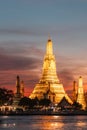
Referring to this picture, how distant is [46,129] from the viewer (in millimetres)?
107688

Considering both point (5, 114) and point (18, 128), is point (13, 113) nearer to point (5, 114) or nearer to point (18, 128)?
point (5, 114)

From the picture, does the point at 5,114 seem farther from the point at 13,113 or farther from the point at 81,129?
the point at 81,129

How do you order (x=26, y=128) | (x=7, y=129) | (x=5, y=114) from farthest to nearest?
(x=5, y=114) → (x=26, y=128) → (x=7, y=129)

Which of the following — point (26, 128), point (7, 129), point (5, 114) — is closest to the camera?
point (7, 129)

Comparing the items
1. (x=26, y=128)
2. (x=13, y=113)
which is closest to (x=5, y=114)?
(x=13, y=113)

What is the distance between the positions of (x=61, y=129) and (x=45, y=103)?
9128 centimetres

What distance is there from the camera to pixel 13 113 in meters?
197

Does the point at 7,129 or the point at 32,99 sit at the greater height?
the point at 32,99

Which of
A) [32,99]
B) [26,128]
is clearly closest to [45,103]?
[32,99]

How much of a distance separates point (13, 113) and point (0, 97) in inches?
225

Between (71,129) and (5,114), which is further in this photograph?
(5,114)

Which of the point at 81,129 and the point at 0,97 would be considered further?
the point at 0,97

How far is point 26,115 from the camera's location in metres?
200

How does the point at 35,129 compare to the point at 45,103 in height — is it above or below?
below
